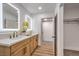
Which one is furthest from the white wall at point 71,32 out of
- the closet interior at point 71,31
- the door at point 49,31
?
the door at point 49,31

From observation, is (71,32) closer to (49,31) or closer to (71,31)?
(71,31)

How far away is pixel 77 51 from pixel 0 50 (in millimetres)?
1547

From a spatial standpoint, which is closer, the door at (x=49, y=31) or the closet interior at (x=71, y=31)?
the closet interior at (x=71, y=31)

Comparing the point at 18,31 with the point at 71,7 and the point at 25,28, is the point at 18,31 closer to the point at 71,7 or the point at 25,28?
the point at 25,28

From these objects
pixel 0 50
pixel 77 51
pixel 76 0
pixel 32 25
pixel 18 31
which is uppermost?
pixel 76 0

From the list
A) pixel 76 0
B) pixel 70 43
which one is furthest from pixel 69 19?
pixel 76 0

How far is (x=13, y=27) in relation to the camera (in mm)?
2016

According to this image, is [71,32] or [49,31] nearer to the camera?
[71,32]

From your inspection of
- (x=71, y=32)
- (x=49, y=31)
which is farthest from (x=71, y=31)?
(x=49, y=31)

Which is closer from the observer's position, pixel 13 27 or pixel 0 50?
pixel 0 50

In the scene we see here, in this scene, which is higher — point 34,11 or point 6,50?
point 34,11

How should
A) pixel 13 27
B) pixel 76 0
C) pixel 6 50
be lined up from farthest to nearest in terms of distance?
pixel 13 27 < pixel 6 50 < pixel 76 0

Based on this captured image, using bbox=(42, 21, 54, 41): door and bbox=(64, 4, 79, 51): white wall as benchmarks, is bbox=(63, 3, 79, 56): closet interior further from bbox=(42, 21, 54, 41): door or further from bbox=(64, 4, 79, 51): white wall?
bbox=(42, 21, 54, 41): door

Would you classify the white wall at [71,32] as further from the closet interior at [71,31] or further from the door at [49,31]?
the door at [49,31]
